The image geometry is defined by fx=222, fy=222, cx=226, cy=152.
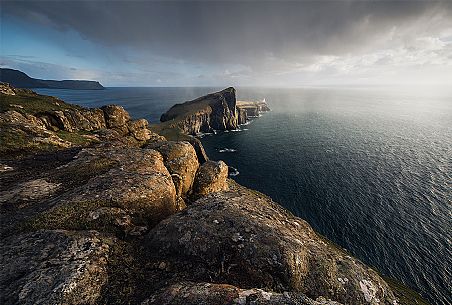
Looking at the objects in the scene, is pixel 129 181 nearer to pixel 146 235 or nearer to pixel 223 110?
pixel 146 235

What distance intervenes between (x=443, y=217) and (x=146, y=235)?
84660 millimetres

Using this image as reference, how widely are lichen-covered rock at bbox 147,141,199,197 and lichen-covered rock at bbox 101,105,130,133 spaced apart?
1302 inches

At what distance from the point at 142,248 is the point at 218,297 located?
5.80 m

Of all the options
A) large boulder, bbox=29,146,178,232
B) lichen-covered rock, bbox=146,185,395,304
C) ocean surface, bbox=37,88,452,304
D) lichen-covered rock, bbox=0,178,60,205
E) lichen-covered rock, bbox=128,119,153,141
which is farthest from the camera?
lichen-covered rock, bbox=128,119,153,141

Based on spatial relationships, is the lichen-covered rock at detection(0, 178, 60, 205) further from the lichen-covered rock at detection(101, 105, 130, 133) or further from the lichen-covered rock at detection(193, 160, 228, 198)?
the lichen-covered rock at detection(101, 105, 130, 133)

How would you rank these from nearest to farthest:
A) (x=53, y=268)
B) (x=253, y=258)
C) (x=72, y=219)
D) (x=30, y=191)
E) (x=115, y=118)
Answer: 1. (x=53, y=268)
2. (x=253, y=258)
3. (x=72, y=219)
4. (x=30, y=191)
5. (x=115, y=118)

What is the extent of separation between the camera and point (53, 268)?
9766 millimetres

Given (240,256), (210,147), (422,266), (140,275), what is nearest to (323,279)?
(240,256)

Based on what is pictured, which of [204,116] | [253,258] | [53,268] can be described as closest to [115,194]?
[53,268]

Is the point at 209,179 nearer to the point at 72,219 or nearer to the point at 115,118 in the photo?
the point at 72,219

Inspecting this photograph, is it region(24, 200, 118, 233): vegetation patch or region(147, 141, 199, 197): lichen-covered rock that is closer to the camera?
region(24, 200, 118, 233): vegetation patch

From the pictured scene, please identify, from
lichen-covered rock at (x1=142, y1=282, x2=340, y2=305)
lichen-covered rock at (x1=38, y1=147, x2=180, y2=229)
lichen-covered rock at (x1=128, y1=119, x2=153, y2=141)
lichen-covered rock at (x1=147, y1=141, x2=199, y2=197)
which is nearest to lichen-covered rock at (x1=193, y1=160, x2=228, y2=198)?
lichen-covered rock at (x1=147, y1=141, x2=199, y2=197)

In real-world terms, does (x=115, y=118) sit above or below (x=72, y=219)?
below

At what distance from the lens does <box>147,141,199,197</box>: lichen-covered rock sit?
27516 mm
